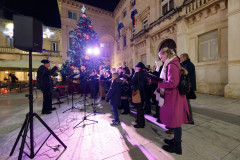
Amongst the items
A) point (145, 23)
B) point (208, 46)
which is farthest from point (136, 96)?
point (145, 23)

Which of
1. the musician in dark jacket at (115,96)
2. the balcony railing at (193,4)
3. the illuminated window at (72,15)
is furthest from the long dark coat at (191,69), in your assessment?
the illuminated window at (72,15)

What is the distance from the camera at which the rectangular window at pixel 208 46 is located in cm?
646

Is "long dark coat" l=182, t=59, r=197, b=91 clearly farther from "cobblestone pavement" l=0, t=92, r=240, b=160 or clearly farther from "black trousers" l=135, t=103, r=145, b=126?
"black trousers" l=135, t=103, r=145, b=126

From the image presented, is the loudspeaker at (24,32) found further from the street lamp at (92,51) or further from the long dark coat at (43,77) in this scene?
the street lamp at (92,51)

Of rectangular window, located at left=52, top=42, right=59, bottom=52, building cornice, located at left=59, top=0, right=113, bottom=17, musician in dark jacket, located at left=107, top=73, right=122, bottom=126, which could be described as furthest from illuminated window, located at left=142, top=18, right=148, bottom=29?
rectangular window, located at left=52, top=42, right=59, bottom=52

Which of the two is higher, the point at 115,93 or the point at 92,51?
the point at 92,51

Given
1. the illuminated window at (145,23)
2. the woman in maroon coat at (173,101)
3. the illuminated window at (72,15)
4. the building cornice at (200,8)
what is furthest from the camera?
the illuminated window at (72,15)

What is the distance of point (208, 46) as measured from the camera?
22.2 ft

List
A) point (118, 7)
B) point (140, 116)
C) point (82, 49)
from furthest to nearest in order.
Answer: point (118, 7) → point (82, 49) → point (140, 116)

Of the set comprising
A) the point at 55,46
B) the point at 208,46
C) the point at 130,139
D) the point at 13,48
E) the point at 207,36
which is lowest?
the point at 130,139

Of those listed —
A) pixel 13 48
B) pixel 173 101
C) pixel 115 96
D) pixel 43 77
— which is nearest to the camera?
pixel 173 101

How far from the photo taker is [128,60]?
52.1 ft

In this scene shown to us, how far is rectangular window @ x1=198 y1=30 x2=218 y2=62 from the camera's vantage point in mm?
6457

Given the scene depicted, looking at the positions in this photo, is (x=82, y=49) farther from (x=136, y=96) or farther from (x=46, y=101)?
(x=136, y=96)
